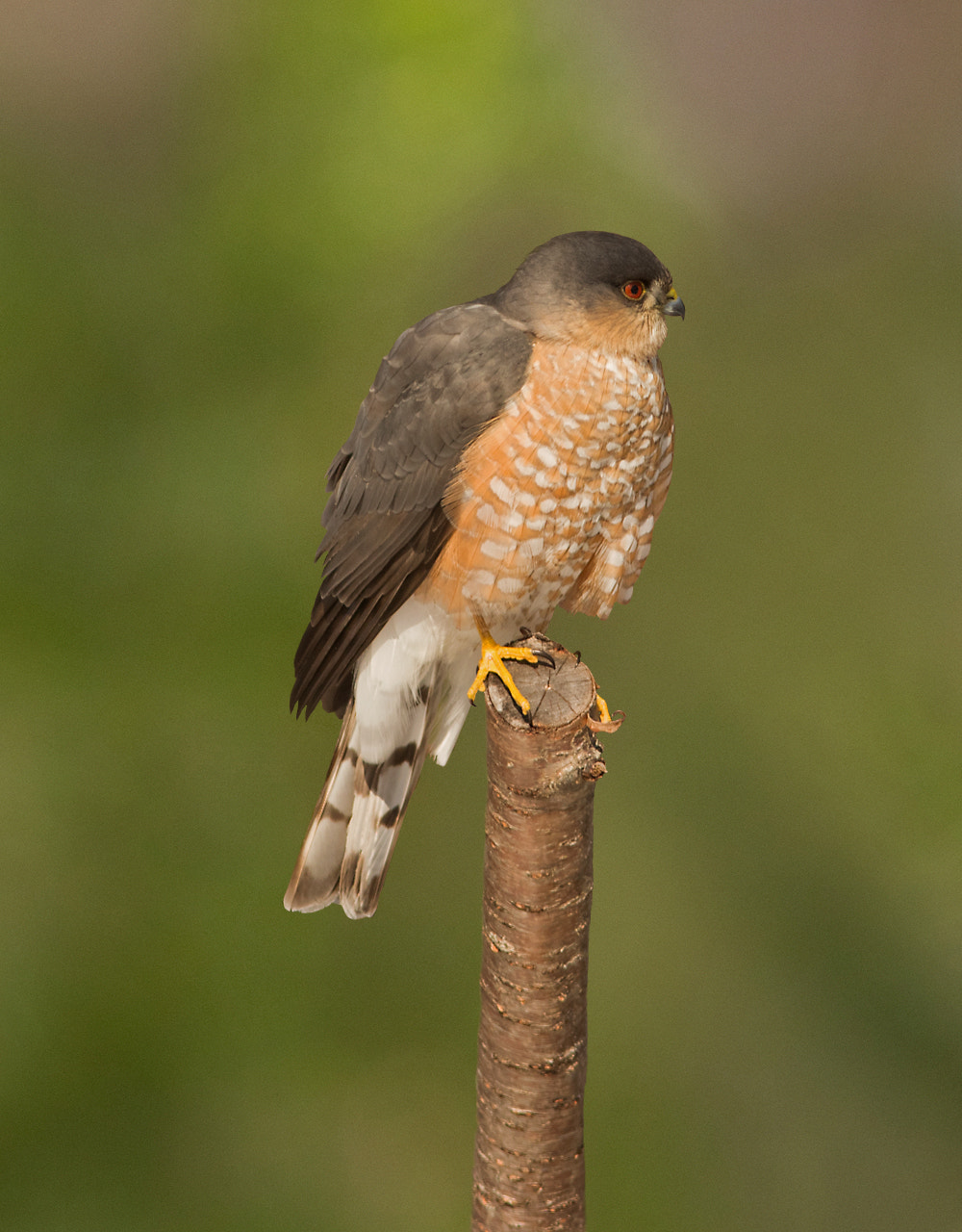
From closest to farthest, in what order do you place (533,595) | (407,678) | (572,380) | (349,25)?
1. (572,380)
2. (533,595)
3. (407,678)
4. (349,25)

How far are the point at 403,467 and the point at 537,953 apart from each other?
759 mm

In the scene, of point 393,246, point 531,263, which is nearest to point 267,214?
point 393,246

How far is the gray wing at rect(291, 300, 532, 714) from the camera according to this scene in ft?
5.98

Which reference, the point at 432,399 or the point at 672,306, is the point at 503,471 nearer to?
the point at 432,399

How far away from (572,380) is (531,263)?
195 mm

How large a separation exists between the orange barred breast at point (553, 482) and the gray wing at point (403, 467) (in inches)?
1.3

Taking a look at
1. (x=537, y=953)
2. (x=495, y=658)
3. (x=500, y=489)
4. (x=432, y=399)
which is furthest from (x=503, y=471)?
(x=537, y=953)

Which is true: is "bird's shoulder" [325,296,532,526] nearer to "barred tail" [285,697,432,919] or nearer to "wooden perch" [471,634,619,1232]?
"wooden perch" [471,634,619,1232]

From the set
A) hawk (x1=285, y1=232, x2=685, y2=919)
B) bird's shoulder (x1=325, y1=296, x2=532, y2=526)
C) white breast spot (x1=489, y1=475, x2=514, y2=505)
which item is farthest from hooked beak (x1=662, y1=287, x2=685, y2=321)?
white breast spot (x1=489, y1=475, x2=514, y2=505)

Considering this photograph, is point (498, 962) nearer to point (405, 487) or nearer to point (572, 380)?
point (405, 487)

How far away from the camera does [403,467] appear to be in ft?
6.19

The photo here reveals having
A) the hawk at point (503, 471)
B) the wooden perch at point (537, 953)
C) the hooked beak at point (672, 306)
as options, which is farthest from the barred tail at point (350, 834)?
the hooked beak at point (672, 306)

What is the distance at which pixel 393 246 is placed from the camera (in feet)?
11.1

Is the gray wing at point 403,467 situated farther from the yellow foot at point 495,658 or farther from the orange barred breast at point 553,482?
the yellow foot at point 495,658
